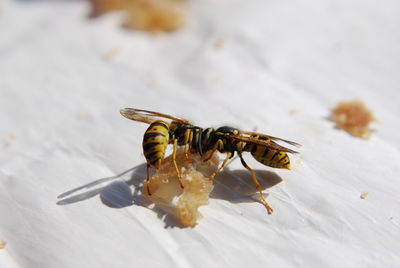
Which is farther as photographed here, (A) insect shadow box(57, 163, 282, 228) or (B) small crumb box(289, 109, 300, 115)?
(B) small crumb box(289, 109, 300, 115)

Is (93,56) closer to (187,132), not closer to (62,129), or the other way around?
(62,129)

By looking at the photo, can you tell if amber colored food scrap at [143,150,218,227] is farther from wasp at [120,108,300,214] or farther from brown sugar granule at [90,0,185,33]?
brown sugar granule at [90,0,185,33]

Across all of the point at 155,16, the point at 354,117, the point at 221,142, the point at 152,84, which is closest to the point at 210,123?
the point at 221,142

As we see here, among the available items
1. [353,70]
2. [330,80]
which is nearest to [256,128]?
[330,80]

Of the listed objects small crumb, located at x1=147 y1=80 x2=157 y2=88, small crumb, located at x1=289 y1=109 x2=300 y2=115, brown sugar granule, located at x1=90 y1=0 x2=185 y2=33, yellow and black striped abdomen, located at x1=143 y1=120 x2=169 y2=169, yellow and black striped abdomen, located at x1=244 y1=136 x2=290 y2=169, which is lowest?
yellow and black striped abdomen, located at x1=143 y1=120 x2=169 y2=169

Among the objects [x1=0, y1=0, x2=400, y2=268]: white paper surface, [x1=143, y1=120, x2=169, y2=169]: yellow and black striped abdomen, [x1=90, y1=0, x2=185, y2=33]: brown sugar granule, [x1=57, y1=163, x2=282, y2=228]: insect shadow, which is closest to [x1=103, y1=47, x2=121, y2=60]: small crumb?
[x1=0, y1=0, x2=400, y2=268]: white paper surface

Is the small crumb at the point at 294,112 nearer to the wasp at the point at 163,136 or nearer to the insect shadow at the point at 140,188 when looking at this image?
the insect shadow at the point at 140,188
